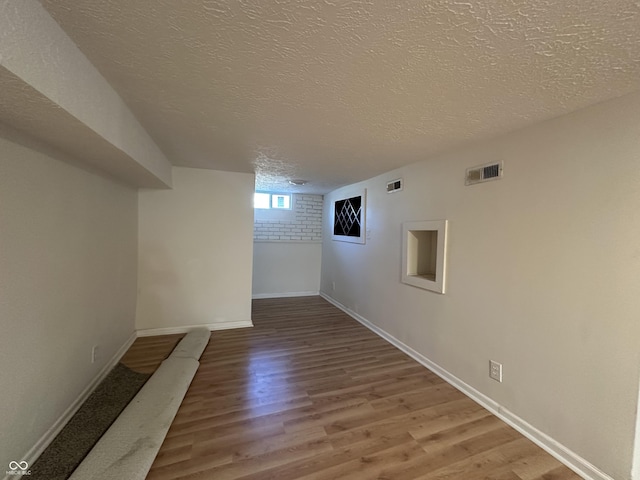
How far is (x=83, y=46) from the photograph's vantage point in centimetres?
105

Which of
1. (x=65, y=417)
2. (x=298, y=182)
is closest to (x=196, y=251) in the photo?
(x=298, y=182)

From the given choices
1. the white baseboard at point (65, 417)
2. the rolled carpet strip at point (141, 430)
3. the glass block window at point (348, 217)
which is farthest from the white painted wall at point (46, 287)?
the glass block window at point (348, 217)

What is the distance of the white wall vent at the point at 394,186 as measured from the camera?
3.03m

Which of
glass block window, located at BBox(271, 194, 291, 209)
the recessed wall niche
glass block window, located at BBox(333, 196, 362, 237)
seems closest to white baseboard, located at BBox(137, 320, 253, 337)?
glass block window, located at BBox(333, 196, 362, 237)

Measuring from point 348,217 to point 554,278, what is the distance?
298 cm

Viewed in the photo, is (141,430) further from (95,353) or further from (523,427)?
(523,427)

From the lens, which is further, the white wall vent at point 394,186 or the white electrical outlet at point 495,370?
the white wall vent at point 394,186

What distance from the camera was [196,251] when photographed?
3314mm

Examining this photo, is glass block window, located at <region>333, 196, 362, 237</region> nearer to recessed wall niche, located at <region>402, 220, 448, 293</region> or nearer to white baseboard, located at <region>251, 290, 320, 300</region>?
recessed wall niche, located at <region>402, 220, 448, 293</region>

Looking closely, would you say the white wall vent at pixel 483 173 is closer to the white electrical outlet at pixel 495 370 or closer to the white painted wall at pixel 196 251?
the white electrical outlet at pixel 495 370

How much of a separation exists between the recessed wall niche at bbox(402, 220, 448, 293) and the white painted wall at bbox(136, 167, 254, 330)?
6.60 ft

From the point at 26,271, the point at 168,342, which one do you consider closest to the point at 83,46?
the point at 26,271

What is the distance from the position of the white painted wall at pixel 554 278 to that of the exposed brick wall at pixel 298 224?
10.3 feet

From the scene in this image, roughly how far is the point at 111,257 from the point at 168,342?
1.19 meters
